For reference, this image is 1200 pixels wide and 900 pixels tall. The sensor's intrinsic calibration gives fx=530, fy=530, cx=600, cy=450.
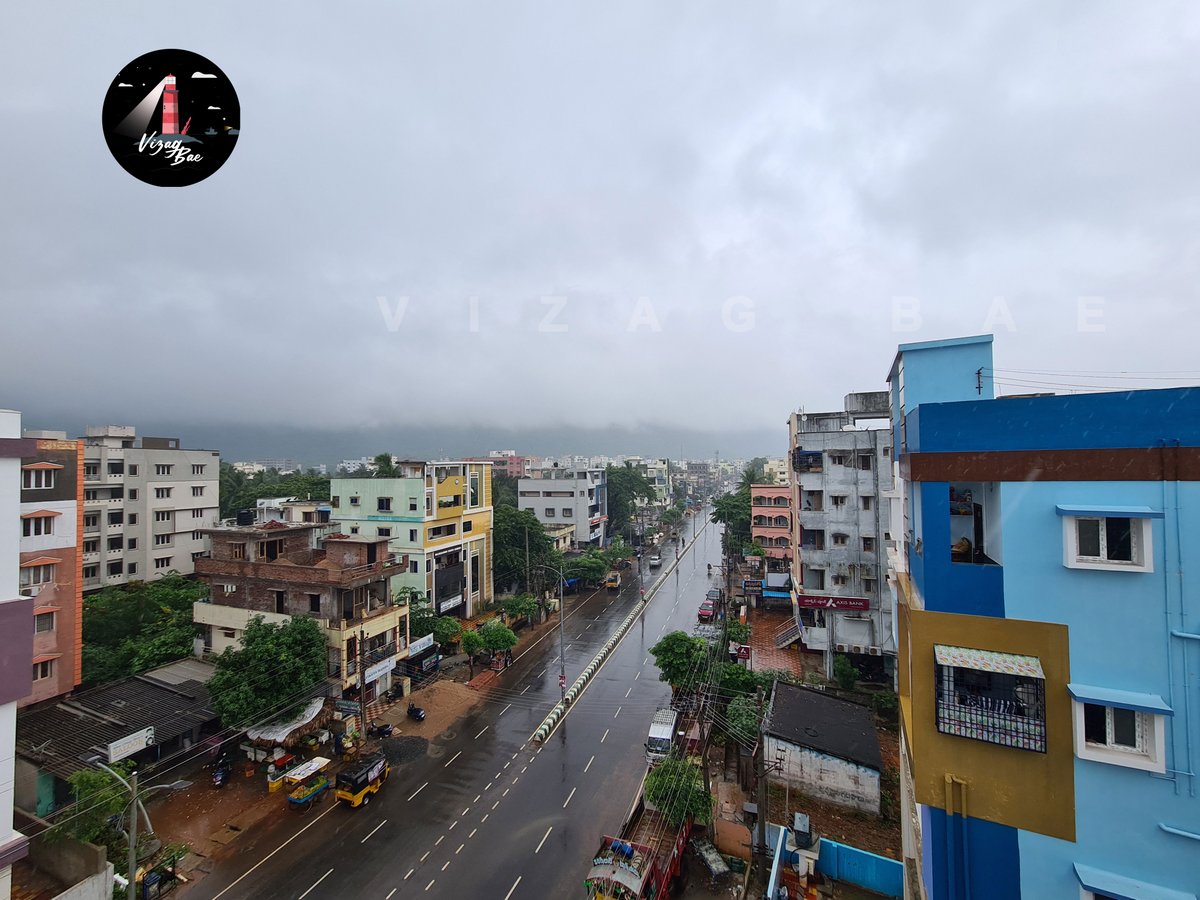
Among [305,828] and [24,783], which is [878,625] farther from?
[24,783]

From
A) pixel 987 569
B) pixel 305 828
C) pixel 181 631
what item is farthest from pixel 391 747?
pixel 987 569

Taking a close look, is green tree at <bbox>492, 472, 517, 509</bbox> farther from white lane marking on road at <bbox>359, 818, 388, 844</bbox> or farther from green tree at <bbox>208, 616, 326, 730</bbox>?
white lane marking on road at <bbox>359, 818, 388, 844</bbox>

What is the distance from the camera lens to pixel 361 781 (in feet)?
57.9

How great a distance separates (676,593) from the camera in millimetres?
46812

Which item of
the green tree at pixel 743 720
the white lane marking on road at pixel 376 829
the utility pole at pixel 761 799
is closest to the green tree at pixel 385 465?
the white lane marking on road at pixel 376 829

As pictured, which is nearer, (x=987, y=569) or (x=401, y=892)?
(x=987, y=569)

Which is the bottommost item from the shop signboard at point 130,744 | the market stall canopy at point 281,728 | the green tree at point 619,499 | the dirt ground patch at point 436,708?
the dirt ground patch at point 436,708

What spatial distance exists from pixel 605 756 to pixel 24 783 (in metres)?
18.5

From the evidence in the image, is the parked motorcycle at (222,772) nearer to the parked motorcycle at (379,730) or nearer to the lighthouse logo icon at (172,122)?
the parked motorcycle at (379,730)

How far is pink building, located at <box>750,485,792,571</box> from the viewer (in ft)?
133

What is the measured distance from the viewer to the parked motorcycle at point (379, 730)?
22.2 meters

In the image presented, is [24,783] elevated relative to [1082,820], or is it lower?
lower

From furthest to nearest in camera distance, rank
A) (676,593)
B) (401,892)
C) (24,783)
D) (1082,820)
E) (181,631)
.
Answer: (676,593) → (181,631) → (24,783) → (401,892) → (1082,820)

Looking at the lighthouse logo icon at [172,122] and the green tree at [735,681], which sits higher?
the lighthouse logo icon at [172,122]
